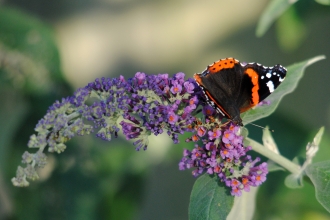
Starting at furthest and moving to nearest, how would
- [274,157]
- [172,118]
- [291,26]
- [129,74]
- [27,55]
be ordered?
[129,74] → [27,55] → [291,26] → [274,157] → [172,118]

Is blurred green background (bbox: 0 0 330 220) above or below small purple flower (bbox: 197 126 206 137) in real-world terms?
above

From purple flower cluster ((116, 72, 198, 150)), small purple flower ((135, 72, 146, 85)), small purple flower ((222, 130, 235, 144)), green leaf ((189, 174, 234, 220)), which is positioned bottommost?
green leaf ((189, 174, 234, 220))

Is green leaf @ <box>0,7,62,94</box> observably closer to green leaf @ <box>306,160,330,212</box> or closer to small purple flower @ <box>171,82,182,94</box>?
small purple flower @ <box>171,82,182,94</box>

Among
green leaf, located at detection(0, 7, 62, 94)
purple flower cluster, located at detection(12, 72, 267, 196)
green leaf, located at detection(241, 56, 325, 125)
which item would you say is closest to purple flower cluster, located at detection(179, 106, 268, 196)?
purple flower cluster, located at detection(12, 72, 267, 196)

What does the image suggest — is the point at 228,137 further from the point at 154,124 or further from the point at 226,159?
the point at 154,124

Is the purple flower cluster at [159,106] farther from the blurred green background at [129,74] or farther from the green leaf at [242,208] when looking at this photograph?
the blurred green background at [129,74]

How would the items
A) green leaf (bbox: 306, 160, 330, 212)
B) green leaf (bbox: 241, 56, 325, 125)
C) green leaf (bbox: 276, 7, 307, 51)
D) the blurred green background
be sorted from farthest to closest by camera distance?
the blurred green background
green leaf (bbox: 276, 7, 307, 51)
green leaf (bbox: 241, 56, 325, 125)
green leaf (bbox: 306, 160, 330, 212)

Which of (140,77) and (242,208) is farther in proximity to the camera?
(242,208)

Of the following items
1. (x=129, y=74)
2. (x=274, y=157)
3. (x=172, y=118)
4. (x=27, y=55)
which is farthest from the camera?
(x=129, y=74)

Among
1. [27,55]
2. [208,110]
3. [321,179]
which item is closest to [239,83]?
[208,110]
